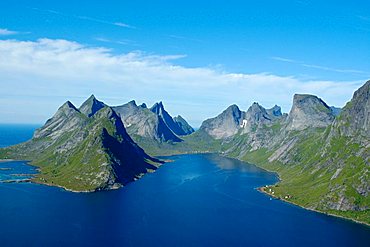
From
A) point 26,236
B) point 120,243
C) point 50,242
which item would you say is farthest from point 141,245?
point 26,236

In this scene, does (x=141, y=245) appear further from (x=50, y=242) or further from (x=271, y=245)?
(x=271, y=245)

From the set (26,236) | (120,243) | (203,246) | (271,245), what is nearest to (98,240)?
(120,243)

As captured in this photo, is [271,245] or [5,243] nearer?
[5,243]

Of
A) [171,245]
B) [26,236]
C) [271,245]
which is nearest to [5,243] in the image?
[26,236]

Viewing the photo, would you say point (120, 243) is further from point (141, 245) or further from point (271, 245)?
point (271, 245)

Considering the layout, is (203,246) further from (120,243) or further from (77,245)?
(77,245)

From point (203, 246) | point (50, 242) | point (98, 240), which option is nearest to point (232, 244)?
point (203, 246)
